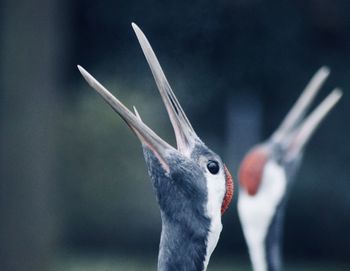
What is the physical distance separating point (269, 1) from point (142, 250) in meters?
1.82

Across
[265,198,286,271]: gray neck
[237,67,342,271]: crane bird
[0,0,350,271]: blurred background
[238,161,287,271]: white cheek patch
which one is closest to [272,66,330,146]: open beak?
[237,67,342,271]: crane bird

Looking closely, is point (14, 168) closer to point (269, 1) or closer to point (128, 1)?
point (128, 1)

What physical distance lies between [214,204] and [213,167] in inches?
3.4

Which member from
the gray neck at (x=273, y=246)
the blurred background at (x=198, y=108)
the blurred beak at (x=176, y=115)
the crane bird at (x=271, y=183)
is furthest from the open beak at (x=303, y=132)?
the blurred background at (x=198, y=108)

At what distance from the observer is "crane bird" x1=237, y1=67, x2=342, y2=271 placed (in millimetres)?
3727

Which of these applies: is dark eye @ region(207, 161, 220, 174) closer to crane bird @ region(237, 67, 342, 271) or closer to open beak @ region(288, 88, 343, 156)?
crane bird @ region(237, 67, 342, 271)

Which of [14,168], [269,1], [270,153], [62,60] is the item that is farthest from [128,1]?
[270,153]

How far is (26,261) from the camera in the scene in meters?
5.31

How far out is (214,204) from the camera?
241 centimetres

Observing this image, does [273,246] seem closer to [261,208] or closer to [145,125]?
[261,208]

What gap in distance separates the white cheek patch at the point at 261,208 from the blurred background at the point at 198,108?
225 cm

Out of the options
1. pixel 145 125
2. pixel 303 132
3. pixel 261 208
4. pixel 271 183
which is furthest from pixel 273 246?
pixel 145 125

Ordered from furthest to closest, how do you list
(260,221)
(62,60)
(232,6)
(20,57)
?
1. (232,6)
2. (62,60)
3. (20,57)
4. (260,221)

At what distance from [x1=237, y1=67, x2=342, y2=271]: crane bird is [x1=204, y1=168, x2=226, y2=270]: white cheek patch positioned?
4.20 ft
